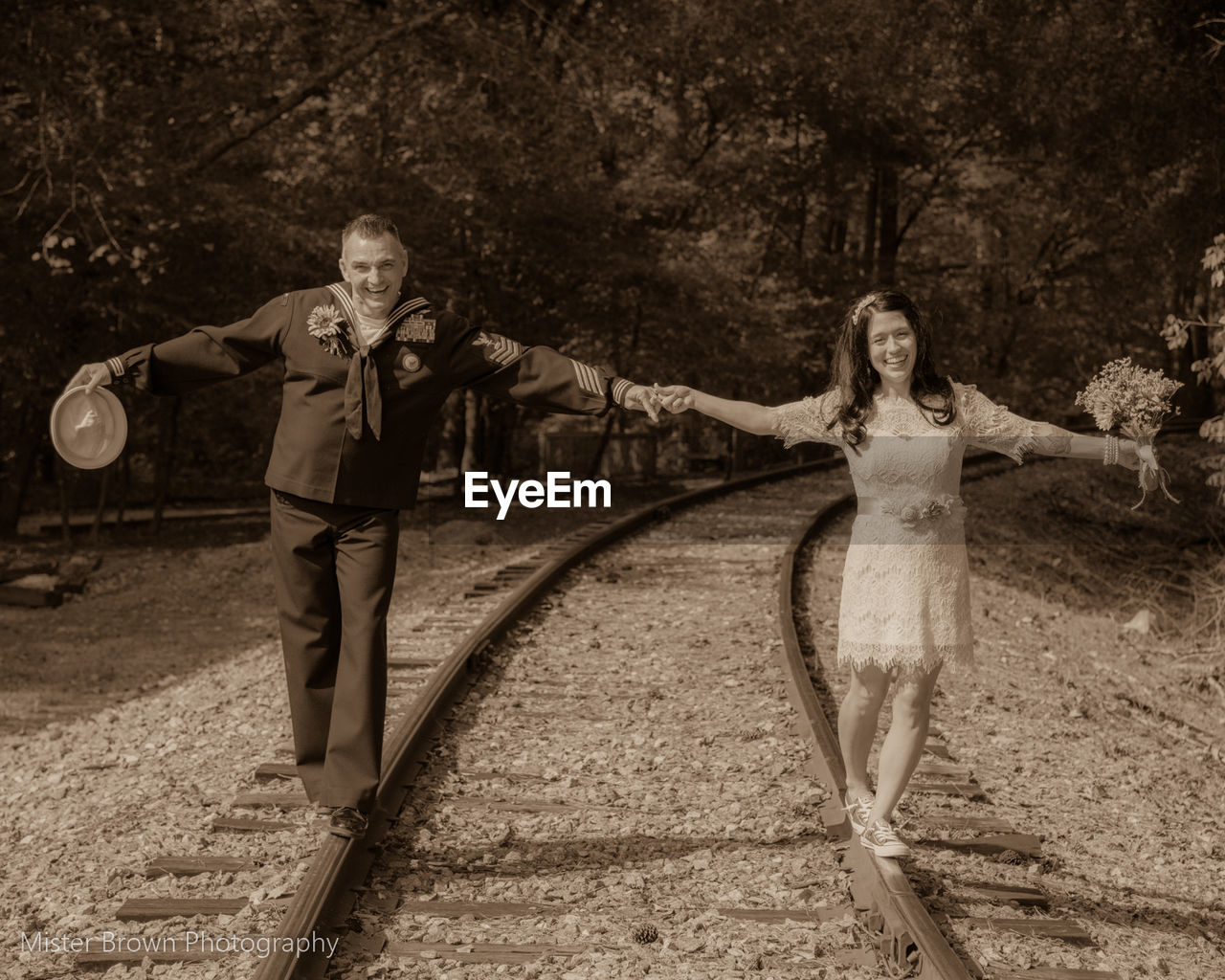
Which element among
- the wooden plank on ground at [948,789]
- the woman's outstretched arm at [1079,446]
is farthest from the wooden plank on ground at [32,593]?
the woman's outstretched arm at [1079,446]

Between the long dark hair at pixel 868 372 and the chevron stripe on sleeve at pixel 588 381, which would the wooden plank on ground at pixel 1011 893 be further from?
the chevron stripe on sleeve at pixel 588 381

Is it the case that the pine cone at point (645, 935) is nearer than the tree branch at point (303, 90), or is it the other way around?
the pine cone at point (645, 935)

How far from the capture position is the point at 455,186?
54.9 feet

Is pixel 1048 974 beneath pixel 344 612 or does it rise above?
beneath

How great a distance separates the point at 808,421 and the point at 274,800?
2.51 m

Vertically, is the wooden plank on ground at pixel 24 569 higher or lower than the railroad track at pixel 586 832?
lower

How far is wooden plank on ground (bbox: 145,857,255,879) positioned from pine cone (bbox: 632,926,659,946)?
4.43ft

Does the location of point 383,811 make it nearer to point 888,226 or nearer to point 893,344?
point 893,344

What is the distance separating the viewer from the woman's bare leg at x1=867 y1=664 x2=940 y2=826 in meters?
4.02

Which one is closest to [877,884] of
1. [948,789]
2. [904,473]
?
[904,473]

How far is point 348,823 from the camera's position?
14.3ft

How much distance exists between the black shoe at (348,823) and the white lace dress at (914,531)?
5.58 feet

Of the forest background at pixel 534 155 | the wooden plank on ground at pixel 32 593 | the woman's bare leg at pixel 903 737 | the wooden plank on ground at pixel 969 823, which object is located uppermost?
the forest background at pixel 534 155

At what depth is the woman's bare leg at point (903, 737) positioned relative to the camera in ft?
13.2
